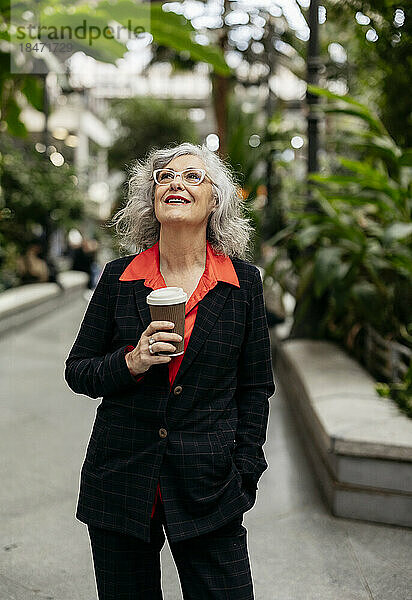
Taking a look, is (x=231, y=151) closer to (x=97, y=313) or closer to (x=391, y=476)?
(x=391, y=476)

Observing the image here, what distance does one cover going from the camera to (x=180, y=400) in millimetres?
2111

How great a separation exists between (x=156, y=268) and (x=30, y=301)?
10.5 metres

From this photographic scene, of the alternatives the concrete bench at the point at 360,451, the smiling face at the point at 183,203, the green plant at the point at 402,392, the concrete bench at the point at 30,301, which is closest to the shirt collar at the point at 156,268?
the smiling face at the point at 183,203

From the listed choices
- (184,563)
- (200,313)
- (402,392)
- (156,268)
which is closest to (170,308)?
(200,313)

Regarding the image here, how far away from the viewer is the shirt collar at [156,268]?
7.38 ft

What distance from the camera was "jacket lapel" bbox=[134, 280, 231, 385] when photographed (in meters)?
2.12

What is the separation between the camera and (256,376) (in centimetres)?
229

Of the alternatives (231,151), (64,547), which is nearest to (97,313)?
(64,547)

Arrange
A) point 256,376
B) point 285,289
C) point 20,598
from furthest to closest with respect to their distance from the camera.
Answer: point 285,289
point 20,598
point 256,376

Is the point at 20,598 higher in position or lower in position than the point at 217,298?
lower

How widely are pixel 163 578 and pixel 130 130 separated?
94.6 feet

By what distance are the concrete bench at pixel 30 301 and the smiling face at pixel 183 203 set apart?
8.66 metres

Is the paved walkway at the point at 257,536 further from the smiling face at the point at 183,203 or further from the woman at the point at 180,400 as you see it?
the smiling face at the point at 183,203

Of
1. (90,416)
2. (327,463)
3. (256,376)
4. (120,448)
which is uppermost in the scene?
(256,376)
